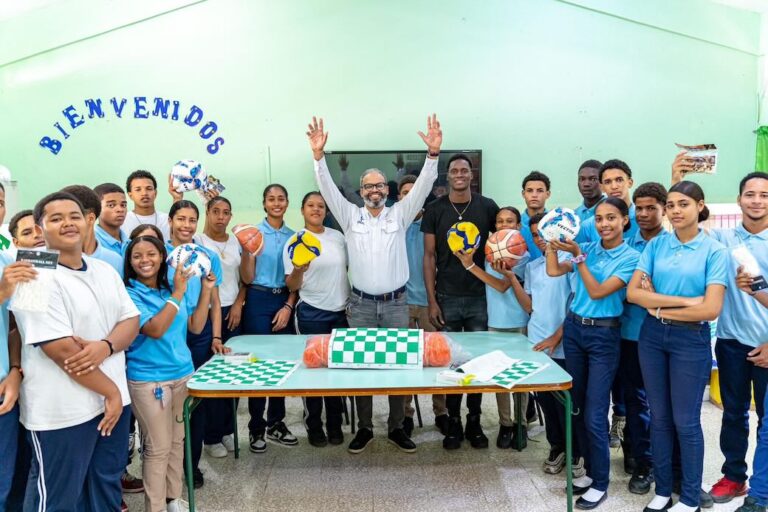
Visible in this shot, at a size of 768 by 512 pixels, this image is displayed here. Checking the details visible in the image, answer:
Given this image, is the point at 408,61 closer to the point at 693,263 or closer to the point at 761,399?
the point at 693,263

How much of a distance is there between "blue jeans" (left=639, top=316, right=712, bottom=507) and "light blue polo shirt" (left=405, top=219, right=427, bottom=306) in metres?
1.63

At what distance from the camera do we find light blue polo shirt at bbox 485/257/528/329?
3486 millimetres

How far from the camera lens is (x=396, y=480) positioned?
327 cm

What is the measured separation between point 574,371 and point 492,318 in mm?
713

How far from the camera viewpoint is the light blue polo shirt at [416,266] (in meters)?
4.04

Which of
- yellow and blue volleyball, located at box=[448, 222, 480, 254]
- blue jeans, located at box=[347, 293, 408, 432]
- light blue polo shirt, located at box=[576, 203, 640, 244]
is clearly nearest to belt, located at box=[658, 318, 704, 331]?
light blue polo shirt, located at box=[576, 203, 640, 244]

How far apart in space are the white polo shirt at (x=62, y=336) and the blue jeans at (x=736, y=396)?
115 inches

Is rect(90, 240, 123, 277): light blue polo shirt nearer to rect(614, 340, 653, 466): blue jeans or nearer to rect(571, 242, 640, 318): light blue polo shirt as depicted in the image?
rect(571, 242, 640, 318): light blue polo shirt

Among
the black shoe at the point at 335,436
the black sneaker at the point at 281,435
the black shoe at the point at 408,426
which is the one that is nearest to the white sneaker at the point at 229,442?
the black sneaker at the point at 281,435

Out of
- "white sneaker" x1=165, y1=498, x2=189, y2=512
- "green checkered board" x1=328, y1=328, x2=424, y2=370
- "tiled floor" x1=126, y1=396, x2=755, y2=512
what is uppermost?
"green checkered board" x1=328, y1=328, x2=424, y2=370

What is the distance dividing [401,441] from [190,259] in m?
1.90

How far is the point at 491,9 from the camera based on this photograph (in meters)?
5.47

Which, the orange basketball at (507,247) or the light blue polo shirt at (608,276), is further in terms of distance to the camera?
the orange basketball at (507,247)

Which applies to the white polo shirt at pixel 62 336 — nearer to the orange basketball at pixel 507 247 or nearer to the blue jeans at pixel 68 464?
the blue jeans at pixel 68 464
